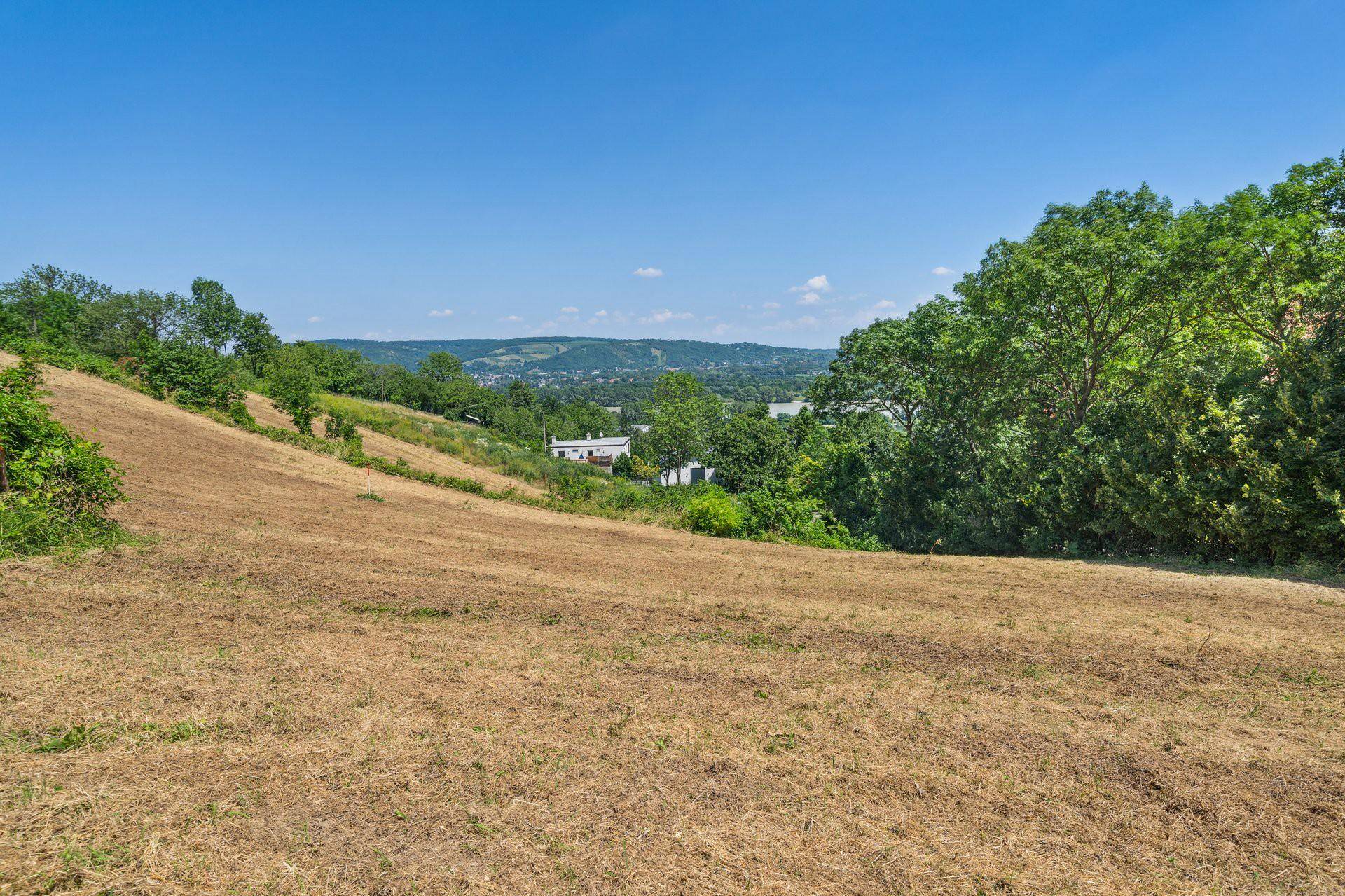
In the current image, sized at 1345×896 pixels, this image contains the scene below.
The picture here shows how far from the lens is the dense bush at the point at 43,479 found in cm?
725

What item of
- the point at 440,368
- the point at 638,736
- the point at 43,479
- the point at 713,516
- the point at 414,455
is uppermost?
the point at 440,368

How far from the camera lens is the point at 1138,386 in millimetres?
14445

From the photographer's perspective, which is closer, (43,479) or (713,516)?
(43,479)

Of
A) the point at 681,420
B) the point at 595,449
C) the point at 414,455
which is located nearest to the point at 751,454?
the point at 681,420

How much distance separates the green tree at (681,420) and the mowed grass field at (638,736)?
50.2 meters

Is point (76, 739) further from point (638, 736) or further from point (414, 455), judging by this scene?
point (414, 455)

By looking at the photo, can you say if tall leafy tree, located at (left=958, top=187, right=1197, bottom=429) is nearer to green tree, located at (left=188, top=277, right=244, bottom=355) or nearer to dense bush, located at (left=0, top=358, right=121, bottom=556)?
dense bush, located at (left=0, top=358, right=121, bottom=556)

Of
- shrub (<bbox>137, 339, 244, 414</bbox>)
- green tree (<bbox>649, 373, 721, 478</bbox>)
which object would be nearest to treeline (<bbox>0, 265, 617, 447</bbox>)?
shrub (<bbox>137, 339, 244, 414</bbox>)

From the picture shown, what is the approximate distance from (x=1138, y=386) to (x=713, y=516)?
10.7 metres

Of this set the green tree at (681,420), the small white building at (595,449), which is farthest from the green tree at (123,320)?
the small white building at (595,449)

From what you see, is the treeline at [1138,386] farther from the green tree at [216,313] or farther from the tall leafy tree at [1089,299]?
the green tree at [216,313]

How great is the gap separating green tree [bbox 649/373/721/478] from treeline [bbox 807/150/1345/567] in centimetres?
3734

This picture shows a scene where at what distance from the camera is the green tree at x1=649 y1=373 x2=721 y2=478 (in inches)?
2296

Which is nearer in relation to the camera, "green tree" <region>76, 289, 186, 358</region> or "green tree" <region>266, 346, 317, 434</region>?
"green tree" <region>266, 346, 317, 434</region>
